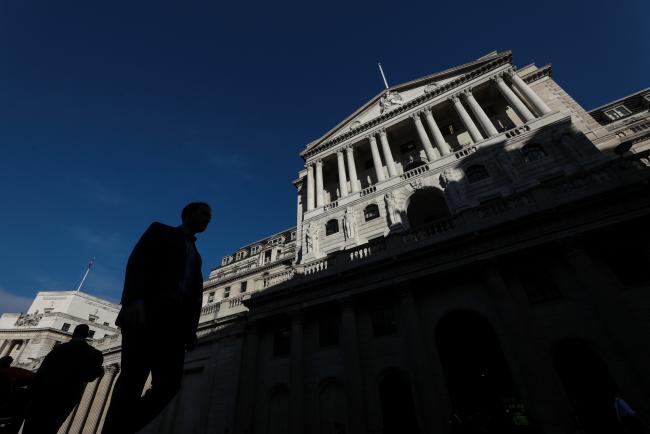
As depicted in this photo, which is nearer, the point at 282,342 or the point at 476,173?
the point at 282,342

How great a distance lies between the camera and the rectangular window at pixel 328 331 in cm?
1783

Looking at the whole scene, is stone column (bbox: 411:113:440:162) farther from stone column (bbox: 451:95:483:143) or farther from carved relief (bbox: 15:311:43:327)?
carved relief (bbox: 15:311:43:327)

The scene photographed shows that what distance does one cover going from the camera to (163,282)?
3.59 meters

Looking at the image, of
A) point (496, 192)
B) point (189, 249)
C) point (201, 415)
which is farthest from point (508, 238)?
point (201, 415)

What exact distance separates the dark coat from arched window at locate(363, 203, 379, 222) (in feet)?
72.4

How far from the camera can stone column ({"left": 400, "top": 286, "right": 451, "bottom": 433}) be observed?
1271cm

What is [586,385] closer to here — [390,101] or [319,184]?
[319,184]

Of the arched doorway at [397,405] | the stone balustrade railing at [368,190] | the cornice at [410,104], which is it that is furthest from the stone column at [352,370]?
the cornice at [410,104]

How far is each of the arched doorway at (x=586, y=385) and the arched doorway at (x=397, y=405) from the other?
6.18m

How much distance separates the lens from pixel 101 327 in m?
57.2

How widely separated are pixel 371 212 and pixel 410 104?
12.8 metres

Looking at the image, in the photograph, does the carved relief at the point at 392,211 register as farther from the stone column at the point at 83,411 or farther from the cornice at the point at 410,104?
the stone column at the point at 83,411

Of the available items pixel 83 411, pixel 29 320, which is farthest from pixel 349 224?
pixel 29 320

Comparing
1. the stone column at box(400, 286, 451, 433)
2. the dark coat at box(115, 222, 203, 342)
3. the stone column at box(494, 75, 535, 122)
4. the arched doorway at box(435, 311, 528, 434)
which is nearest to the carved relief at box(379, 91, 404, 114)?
the stone column at box(494, 75, 535, 122)
